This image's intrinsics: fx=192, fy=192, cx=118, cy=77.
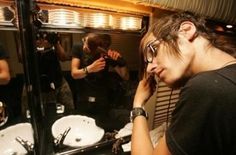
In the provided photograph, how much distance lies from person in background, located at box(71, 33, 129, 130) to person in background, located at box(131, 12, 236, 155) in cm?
42

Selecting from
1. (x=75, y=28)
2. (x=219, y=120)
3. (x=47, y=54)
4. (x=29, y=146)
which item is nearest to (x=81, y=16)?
(x=75, y=28)

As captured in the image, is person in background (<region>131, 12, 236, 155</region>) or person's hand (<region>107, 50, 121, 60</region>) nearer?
person in background (<region>131, 12, 236, 155</region>)

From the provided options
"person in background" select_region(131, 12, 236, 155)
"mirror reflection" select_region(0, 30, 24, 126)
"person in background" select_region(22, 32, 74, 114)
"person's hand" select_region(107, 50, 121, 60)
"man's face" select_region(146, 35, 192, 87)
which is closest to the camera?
"person in background" select_region(131, 12, 236, 155)

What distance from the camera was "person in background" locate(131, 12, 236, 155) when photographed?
51cm

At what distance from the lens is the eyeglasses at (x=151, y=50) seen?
2.63ft

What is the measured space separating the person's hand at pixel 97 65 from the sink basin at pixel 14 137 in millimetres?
487

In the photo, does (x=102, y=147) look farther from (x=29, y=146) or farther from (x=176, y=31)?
(x=176, y=31)

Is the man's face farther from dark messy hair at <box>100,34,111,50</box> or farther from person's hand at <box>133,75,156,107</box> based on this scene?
dark messy hair at <box>100,34,111,50</box>

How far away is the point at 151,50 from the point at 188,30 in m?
0.17

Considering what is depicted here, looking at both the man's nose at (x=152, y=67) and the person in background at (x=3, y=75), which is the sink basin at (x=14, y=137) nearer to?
the person in background at (x=3, y=75)

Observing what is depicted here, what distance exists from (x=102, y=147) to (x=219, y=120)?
960mm

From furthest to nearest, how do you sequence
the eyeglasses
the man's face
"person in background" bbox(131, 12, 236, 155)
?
1. the eyeglasses
2. the man's face
3. "person in background" bbox(131, 12, 236, 155)

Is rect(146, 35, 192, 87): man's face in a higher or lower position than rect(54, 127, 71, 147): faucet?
higher

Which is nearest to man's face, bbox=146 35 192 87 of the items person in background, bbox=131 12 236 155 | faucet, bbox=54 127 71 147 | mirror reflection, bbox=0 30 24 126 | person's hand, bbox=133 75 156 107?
person in background, bbox=131 12 236 155
